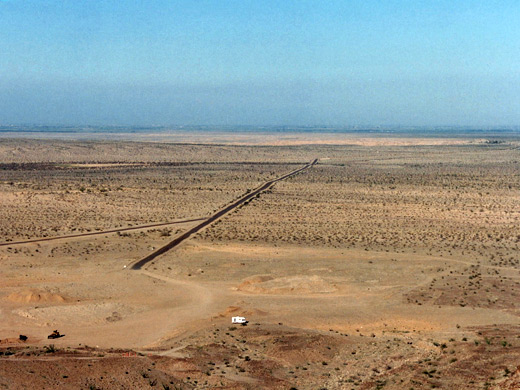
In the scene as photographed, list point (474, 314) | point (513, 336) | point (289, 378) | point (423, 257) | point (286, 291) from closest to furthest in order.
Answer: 1. point (289, 378)
2. point (513, 336)
3. point (474, 314)
4. point (286, 291)
5. point (423, 257)

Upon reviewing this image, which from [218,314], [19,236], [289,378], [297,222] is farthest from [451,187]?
[289,378]

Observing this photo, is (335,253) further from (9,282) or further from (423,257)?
(9,282)

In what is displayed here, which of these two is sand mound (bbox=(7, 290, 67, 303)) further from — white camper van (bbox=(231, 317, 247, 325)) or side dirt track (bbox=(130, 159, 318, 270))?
white camper van (bbox=(231, 317, 247, 325))

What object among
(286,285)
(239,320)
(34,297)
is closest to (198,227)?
(286,285)

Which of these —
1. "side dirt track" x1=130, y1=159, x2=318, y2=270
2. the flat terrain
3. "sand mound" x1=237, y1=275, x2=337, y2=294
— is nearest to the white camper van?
the flat terrain

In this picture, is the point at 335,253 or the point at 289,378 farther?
the point at 335,253

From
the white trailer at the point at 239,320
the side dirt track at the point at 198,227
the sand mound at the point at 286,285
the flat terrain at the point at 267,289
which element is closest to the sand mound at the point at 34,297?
the flat terrain at the point at 267,289

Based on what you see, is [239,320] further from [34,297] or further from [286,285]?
[34,297]
